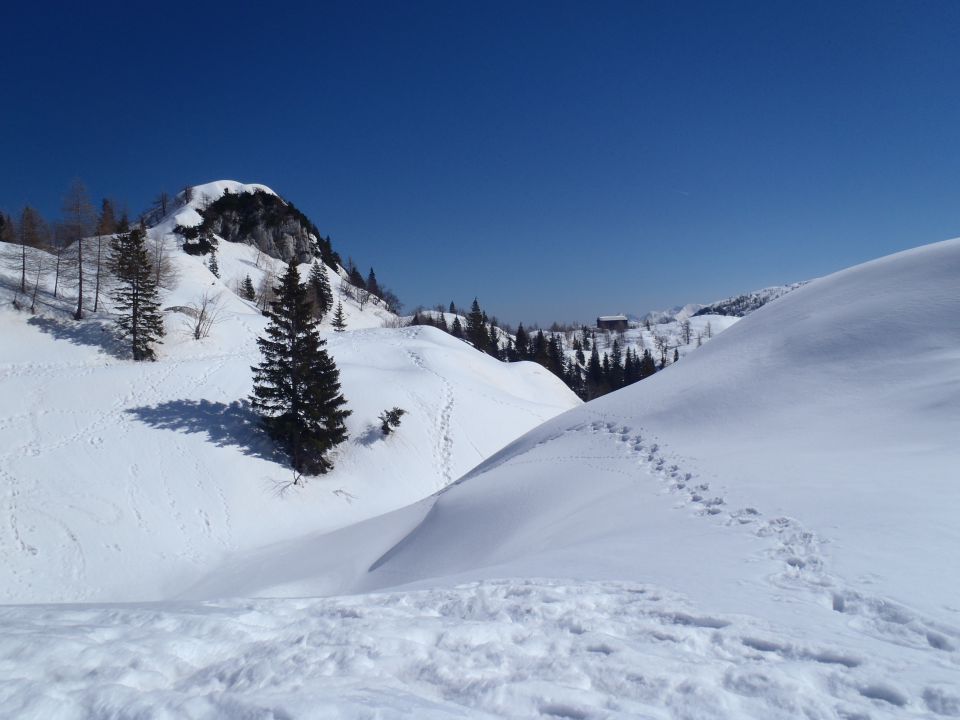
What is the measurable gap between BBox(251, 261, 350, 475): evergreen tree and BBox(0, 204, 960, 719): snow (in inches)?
57.9

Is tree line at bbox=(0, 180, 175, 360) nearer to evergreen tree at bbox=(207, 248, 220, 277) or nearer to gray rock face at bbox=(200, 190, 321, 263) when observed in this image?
evergreen tree at bbox=(207, 248, 220, 277)

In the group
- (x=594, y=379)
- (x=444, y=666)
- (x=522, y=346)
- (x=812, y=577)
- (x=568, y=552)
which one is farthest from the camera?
(x=522, y=346)

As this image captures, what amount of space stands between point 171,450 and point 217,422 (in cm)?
302

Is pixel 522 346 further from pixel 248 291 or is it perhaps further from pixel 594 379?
pixel 248 291

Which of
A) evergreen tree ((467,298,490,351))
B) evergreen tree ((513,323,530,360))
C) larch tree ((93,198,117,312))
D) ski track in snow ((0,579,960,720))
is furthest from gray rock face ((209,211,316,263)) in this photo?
ski track in snow ((0,579,960,720))

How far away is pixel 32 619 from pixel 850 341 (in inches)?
672

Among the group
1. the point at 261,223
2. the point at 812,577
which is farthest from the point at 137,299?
the point at 261,223

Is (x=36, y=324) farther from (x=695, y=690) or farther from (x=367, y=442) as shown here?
(x=695, y=690)

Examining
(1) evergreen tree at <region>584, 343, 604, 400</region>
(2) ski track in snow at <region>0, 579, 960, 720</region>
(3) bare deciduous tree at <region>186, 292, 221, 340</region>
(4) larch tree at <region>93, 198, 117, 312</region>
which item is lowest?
(2) ski track in snow at <region>0, 579, 960, 720</region>

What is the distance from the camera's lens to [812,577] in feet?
14.1

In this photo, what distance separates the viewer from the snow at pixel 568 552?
2941 mm

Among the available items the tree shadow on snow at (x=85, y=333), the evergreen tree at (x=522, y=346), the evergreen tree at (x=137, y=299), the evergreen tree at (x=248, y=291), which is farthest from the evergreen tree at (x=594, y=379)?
the tree shadow on snow at (x=85, y=333)

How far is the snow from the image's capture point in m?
2.94

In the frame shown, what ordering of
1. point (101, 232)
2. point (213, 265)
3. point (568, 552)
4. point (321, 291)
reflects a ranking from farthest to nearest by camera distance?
point (213, 265) < point (321, 291) < point (101, 232) < point (568, 552)
